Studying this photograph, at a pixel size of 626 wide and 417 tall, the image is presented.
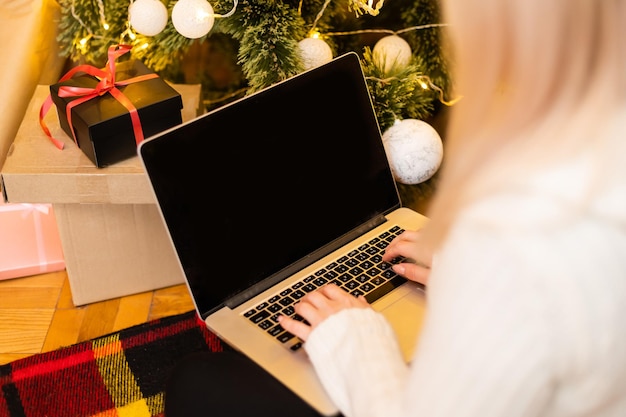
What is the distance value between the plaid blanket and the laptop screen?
0.33 metres

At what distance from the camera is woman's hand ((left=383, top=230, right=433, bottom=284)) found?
0.92m

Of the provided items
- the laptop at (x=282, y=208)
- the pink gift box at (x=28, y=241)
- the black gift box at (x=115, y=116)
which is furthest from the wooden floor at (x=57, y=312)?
the laptop at (x=282, y=208)

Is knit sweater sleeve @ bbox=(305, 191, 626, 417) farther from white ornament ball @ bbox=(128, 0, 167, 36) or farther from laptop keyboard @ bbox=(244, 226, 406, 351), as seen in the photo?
white ornament ball @ bbox=(128, 0, 167, 36)

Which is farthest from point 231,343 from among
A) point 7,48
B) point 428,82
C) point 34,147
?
point 7,48

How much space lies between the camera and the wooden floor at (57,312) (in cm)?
121

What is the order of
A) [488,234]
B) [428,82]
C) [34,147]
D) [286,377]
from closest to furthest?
[488,234], [286,377], [34,147], [428,82]

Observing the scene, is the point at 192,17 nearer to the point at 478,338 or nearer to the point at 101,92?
the point at 101,92

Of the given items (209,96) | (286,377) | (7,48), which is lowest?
(286,377)

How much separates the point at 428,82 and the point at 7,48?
0.74 metres

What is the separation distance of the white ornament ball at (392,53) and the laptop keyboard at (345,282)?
343mm

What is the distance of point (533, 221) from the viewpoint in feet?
1.67

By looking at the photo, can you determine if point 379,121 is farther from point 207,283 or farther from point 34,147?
point 34,147

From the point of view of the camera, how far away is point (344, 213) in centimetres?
102

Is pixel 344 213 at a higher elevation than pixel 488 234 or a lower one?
lower
